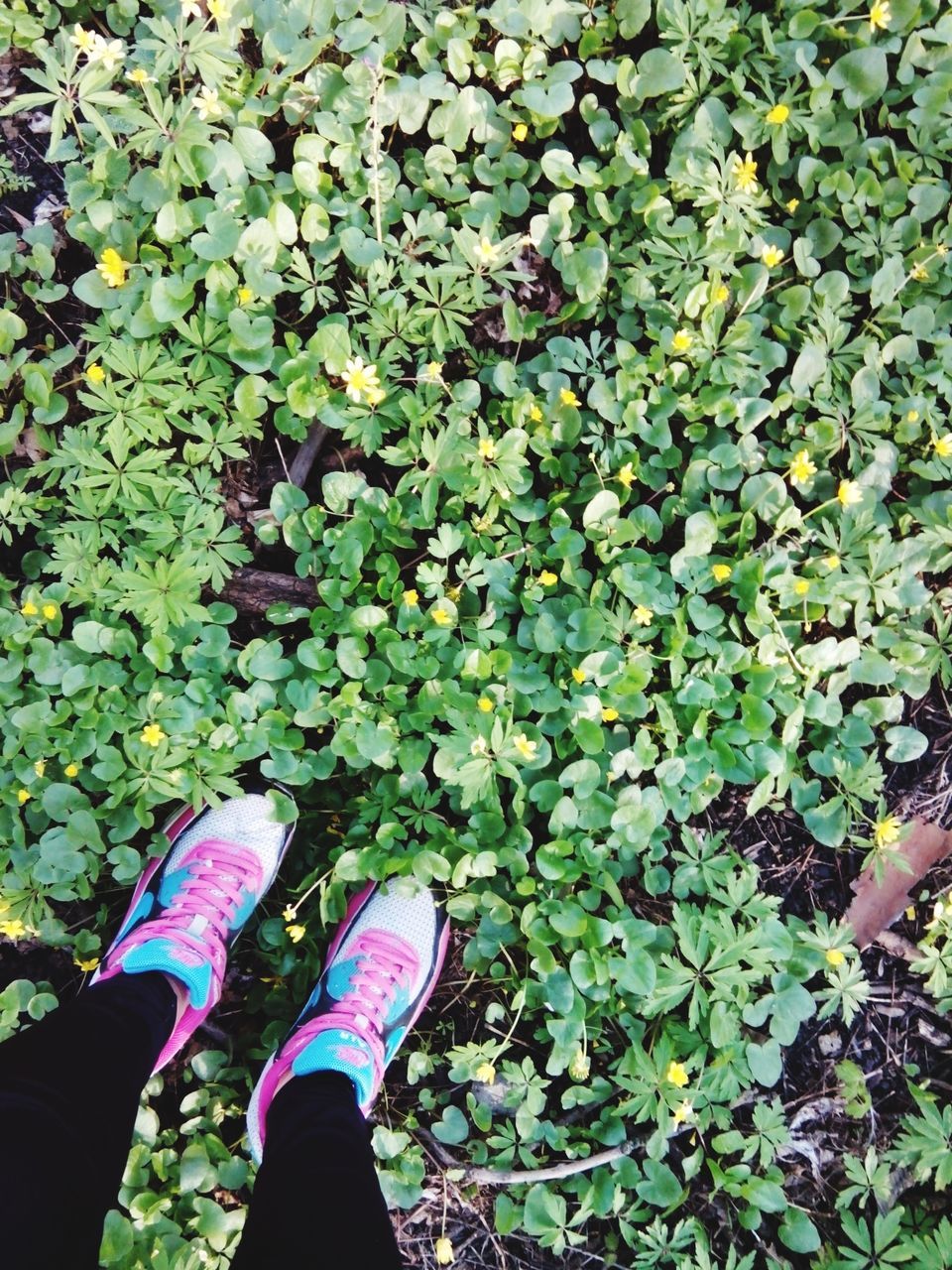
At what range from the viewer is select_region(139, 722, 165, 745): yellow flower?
2.23m

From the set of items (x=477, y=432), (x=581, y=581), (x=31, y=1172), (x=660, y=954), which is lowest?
(x=660, y=954)

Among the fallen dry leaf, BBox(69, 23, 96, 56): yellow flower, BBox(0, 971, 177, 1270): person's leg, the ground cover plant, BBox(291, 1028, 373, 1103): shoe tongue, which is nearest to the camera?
BBox(0, 971, 177, 1270): person's leg

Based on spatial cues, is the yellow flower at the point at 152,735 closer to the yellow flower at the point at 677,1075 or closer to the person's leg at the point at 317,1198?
the person's leg at the point at 317,1198

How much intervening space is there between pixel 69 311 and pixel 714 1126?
10.6 ft

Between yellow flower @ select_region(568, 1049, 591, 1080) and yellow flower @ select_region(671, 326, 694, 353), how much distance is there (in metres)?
2.08

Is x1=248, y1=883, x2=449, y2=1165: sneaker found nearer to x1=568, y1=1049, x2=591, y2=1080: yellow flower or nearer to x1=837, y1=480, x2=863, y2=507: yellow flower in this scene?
x1=568, y1=1049, x2=591, y2=1080: yellow flower

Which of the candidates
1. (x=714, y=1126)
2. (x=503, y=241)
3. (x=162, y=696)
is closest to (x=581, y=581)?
(x=503, y=241)

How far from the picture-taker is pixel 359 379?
89.5 inches

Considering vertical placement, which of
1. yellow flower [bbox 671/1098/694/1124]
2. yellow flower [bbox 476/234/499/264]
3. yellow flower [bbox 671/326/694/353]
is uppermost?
yellow flower [bbox 476/234/499/264]

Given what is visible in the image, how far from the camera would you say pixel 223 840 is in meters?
2.51

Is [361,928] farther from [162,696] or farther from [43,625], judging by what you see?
[43,625]

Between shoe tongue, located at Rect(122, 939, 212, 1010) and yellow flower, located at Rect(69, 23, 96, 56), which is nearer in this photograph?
yellow flower, located at Rect(69, 23, 96, 56)

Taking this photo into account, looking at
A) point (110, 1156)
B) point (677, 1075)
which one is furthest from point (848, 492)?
point (110, 1156)

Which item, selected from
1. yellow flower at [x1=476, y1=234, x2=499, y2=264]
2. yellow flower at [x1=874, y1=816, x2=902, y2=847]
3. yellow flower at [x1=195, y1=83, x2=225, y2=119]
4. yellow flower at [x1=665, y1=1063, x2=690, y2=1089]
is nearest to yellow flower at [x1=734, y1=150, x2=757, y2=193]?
yellow flower at [x1=476, y1=234, x2=499, y2=264]
